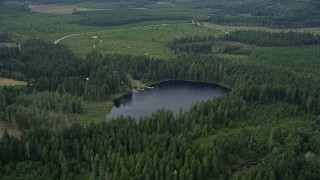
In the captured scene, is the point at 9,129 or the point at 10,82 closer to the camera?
the point at 9,129

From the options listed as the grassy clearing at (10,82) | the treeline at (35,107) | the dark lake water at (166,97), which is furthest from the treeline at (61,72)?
the dark lake water at (166,97)

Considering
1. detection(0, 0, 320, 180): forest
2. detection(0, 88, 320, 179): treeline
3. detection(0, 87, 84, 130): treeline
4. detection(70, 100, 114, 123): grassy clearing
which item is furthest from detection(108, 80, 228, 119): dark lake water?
detection(0, 88, 320, 179): treeline

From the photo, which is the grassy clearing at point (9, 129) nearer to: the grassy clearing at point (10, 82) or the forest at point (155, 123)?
the forest at point (155, 123)

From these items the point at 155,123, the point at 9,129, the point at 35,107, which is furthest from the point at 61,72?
the point at 155,123

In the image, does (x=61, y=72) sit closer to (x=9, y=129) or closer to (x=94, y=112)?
(x=94, y=112)

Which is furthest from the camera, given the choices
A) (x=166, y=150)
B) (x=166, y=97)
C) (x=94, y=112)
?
(x=166, y=97)
